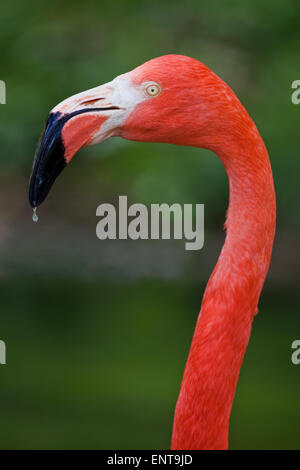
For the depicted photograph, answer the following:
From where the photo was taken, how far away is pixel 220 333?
5.19ft

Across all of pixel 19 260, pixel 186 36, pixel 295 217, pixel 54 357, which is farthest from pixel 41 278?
pixel 186 36

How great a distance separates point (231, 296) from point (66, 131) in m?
0.48

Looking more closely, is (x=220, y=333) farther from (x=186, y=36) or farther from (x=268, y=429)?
(x=186, y=36)

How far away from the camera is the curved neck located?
1.56 m

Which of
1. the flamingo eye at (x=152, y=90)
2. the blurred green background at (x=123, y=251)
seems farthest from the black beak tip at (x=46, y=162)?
the blurred green background at (x=123, y=251)

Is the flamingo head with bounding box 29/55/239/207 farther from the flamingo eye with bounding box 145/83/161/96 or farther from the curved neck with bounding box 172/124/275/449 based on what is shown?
the curved neck with bounding box 172/124/275/449

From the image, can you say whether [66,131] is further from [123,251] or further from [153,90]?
[123,251]

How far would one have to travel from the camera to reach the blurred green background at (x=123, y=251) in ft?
10.4

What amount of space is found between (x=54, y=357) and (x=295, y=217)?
6.99ft

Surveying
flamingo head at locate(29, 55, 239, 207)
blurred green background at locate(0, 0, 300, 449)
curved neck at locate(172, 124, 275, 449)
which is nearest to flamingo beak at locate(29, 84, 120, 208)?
flamingo head at locate(29, 55, 239, 207)

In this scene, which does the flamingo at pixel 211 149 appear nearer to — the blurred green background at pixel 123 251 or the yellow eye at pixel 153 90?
the yellow eye at pixel 153 90

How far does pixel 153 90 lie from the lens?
4.93ft

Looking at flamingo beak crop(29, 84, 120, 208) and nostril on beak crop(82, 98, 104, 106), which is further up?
nostril on beak crop(82, 98, 104, 106)

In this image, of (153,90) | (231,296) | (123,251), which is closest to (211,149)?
(153,90)
